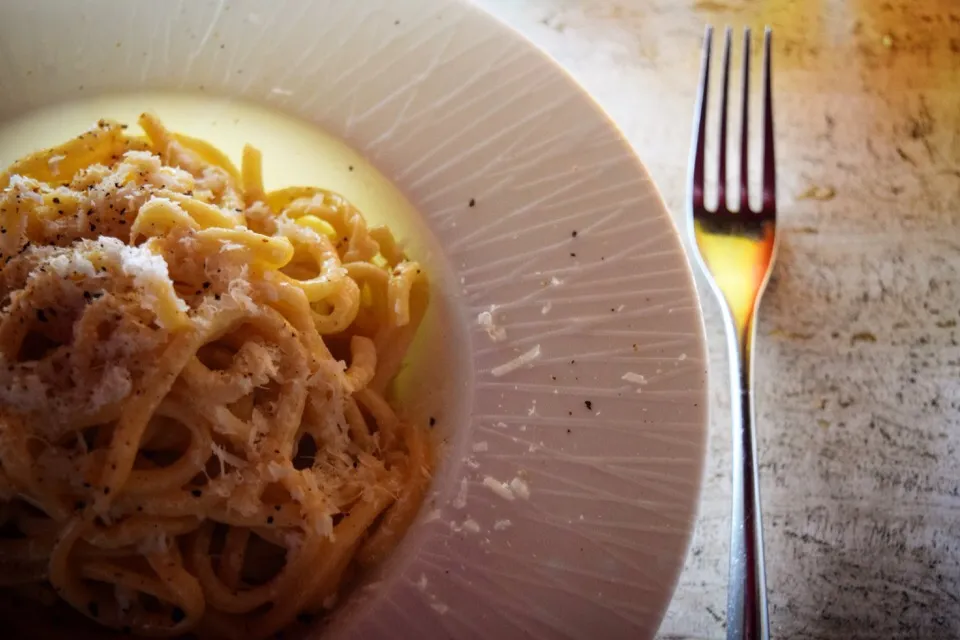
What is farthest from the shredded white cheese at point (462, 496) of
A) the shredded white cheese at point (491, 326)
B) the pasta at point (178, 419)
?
the shredded white cheese at point (491, 326)

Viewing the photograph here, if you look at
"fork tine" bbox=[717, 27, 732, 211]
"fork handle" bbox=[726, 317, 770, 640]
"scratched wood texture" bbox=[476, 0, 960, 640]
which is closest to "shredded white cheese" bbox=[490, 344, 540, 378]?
"fork handle" bbox=[726, 317, 770, 640]

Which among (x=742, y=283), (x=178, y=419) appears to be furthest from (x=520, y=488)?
(x=742, y=283)

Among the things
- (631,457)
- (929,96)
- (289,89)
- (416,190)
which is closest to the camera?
(631,457)

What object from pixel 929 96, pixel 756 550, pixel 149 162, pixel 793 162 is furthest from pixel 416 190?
pixel 929 96

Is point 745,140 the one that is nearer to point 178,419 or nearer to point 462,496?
point 462,496

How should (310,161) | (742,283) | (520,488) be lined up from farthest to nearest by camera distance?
(310,161) → (742,283) → (520,488)

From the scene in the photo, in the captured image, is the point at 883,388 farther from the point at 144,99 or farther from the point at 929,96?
the point at 144,99

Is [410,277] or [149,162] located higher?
[149,162]

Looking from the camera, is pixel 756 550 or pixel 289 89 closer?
pixel 756 550

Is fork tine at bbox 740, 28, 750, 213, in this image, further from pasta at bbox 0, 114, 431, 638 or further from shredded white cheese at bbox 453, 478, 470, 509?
shredded white cheese at bbox 453, 478, 470, 509
